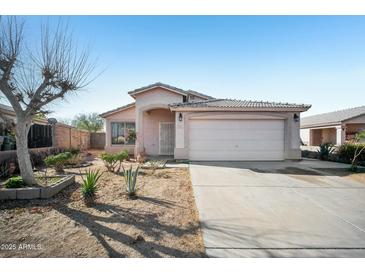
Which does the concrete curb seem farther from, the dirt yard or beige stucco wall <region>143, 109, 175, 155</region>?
beige stucco wall <region>143, 109, 175, 155</region>

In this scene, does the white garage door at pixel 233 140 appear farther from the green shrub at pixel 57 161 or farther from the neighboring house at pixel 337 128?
the neighboring house at pixel 337 128

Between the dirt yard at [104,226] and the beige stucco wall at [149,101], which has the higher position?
the beige stucco wall at [149,101]

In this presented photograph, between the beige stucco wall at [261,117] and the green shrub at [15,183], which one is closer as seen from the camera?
the green shrub at [15,183]

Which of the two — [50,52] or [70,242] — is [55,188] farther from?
[50,52]

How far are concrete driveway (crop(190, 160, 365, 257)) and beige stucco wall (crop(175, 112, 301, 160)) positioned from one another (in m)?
4.88

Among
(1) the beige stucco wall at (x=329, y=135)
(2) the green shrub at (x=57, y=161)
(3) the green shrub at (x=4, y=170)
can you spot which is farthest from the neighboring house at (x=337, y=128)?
(3) the green shrub at (x=4, y=170)

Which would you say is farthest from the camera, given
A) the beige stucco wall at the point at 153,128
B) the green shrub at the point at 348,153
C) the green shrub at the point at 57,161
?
the beige stucco wall at the point at 153,128

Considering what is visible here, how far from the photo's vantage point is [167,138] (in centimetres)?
1652

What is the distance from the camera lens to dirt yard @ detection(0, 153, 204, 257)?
10.6ft

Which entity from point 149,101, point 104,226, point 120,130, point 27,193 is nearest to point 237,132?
point 149,101

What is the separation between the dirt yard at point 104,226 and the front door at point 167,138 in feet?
33.2

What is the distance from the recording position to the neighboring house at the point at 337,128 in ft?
72.1

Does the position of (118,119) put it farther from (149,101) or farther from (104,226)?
(104,226)

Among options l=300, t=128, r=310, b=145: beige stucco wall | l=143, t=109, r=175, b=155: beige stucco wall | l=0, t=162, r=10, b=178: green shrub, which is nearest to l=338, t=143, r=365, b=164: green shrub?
l=143, t=109, r=175, b=155: beige stucco wall
